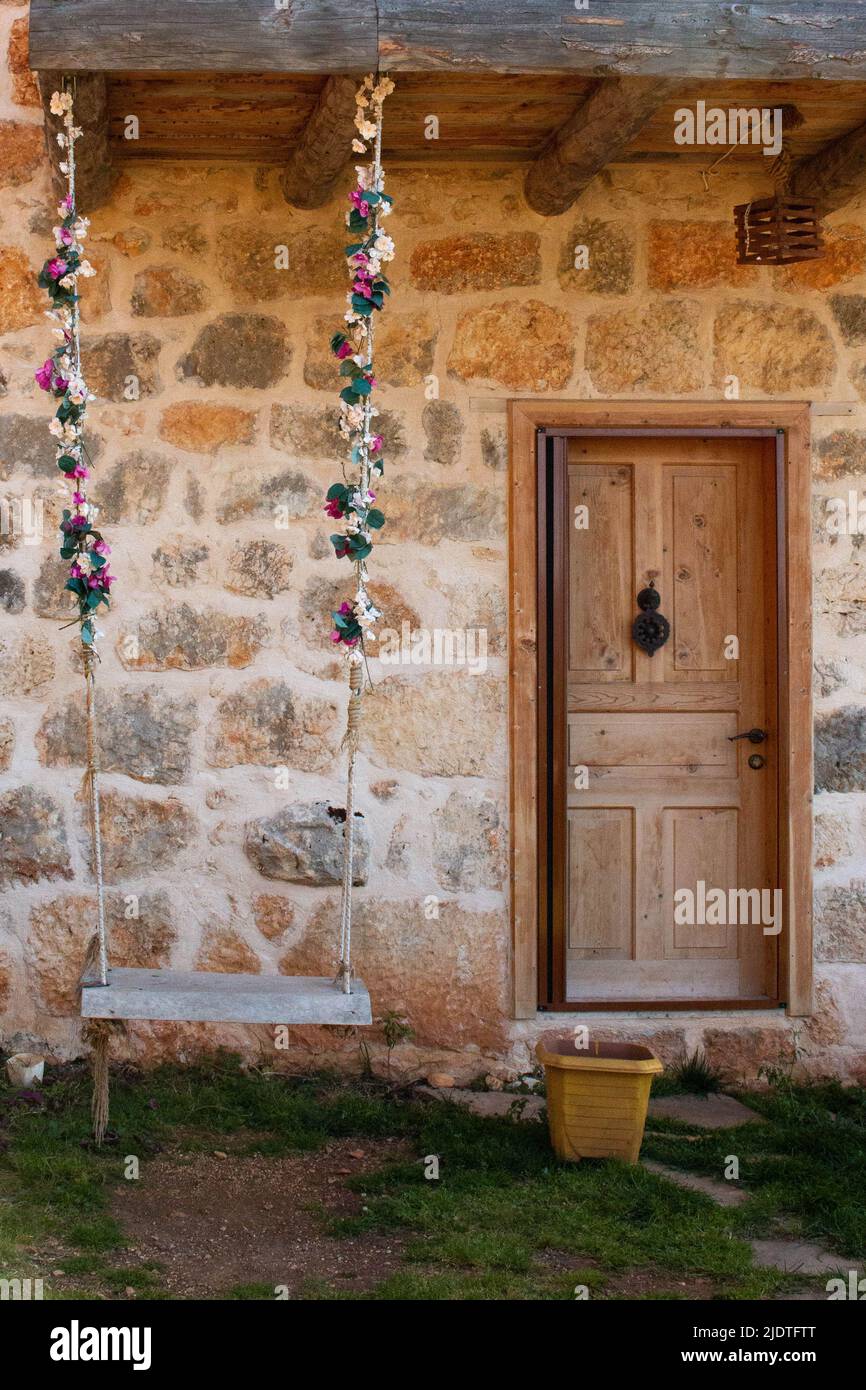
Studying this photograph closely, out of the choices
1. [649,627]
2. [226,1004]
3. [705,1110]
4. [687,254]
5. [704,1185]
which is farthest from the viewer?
[649,627]

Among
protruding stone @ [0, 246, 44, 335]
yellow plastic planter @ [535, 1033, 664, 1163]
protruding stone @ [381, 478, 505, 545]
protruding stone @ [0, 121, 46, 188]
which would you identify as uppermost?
protruding stone @ [0, 121, 46, 188]

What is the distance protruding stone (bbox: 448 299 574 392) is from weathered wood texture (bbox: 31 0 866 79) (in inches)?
46.4

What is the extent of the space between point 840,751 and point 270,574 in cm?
205

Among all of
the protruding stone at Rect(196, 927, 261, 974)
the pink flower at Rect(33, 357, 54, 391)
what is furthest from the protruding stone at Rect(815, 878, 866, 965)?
the pink flower at Rect(33, 357, 54, 391)

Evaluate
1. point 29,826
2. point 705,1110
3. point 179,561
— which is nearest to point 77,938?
point 29,826

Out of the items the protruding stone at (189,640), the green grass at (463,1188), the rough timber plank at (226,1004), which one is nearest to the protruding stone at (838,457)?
the protruding stone at (189,640)

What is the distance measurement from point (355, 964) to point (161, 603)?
138 cm

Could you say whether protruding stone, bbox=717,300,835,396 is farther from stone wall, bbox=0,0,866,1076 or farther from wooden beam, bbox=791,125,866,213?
wooden beam, bbox=791,125,866,213

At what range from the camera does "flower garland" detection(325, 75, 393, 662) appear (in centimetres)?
365

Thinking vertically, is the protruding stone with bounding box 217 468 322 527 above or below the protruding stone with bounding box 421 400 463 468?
below

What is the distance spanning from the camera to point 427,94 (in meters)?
4.00

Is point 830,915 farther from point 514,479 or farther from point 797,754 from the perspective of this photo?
point 514,479

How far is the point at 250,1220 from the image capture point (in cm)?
372

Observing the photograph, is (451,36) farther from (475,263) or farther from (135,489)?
(135,489)
